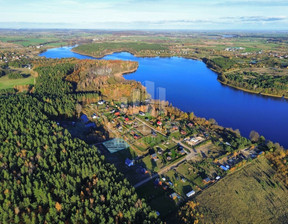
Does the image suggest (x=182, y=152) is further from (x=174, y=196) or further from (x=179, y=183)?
(x=174, y=196)

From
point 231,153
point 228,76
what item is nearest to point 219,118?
point 231,153

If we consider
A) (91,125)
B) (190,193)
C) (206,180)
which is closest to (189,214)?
(190,193)

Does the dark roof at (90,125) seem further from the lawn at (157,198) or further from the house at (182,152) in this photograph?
the lawn at (157,198)

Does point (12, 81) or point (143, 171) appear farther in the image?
point (12, 81)

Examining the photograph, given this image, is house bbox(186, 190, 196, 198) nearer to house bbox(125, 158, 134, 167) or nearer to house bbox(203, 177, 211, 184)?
house bbox(203, 177, 211, 184)

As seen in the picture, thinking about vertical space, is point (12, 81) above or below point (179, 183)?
above

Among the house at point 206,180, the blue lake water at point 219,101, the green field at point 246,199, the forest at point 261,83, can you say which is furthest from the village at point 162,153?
the forest at point 261,83

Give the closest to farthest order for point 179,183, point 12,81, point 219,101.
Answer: point 179,183
point 219,101
point 12,81
